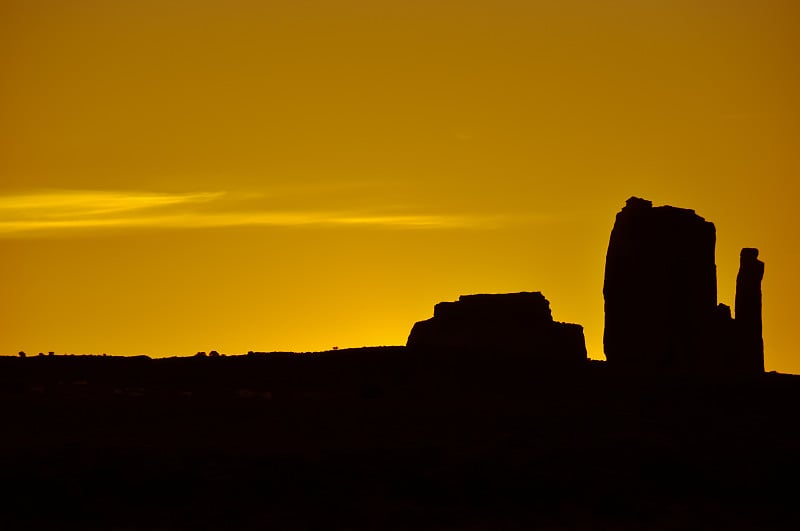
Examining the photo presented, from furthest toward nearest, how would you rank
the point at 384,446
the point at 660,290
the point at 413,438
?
the point at 660,290 → the point at 413,438 → the point at 384,446

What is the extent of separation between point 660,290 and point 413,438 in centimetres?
3528

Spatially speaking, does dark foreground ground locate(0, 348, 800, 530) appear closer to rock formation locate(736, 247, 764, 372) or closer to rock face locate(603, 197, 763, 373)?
rock face locate(603, 197, 763, 373)

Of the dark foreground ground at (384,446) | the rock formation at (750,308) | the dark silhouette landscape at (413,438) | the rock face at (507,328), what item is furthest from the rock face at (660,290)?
the dark foreground ground at (384,446)

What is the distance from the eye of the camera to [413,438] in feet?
187

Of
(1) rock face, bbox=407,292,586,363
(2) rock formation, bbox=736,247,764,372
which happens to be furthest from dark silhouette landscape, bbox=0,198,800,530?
(2) rock formation, bbox=736,247,764,372

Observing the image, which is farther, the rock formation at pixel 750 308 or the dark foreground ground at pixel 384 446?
the rock formation at pixel 750 308

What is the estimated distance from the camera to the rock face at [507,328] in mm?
76938

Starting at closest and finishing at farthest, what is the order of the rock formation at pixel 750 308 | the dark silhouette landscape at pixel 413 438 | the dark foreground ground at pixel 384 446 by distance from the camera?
1. the dark foreground ground at pixel 384 446
2. the dark silhouette landscape at pixel 413 438
3. the rock formation at pixel 750 308

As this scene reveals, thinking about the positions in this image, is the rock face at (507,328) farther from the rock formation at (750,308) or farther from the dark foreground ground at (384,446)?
the rock formation at (750,308)

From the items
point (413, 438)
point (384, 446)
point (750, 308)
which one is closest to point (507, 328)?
point (413, 438)

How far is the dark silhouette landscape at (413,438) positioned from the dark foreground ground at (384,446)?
80 mm

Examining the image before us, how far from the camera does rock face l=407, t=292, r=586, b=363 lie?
76.9 meters

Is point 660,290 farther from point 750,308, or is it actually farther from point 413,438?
point 413,438

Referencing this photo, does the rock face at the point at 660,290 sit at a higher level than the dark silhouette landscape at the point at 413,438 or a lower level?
higher
